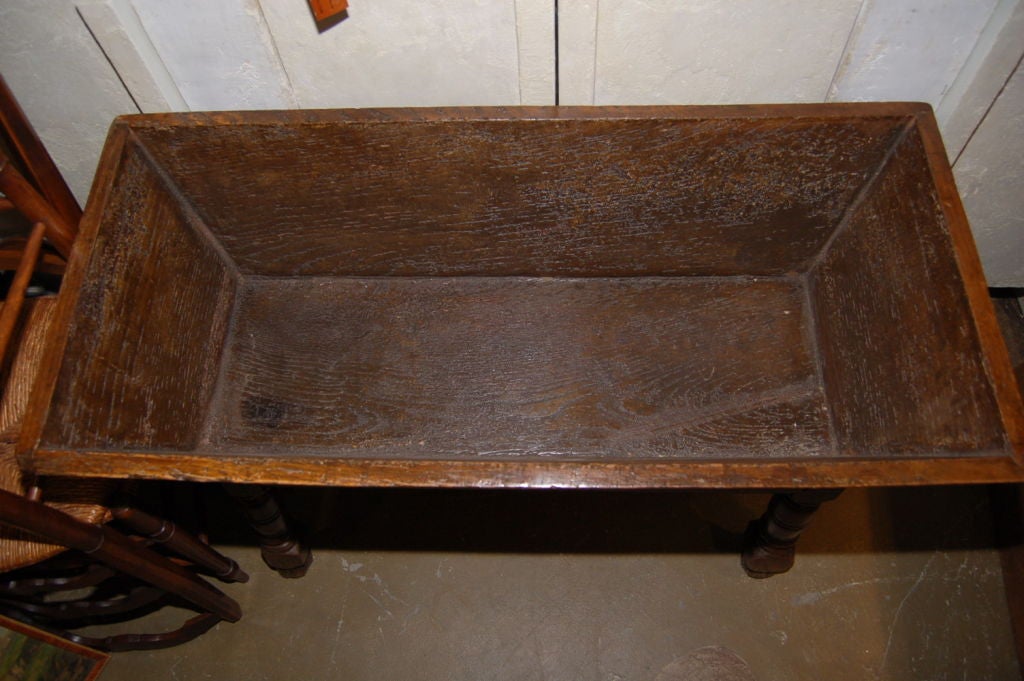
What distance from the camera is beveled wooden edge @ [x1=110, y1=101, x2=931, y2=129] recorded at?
4.60 ft

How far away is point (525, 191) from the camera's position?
5.26 ft

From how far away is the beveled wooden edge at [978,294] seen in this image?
1084mm

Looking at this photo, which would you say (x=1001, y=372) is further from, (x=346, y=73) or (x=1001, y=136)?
(x=346, y=73)

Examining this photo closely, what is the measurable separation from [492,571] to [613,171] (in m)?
1.07

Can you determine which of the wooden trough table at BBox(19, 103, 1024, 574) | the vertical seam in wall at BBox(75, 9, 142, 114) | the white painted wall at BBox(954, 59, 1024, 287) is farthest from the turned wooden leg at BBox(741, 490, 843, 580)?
the vertical seam in wall at BBox(75, 9, 142, 114)

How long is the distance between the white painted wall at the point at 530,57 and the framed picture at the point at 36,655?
1.20 metres

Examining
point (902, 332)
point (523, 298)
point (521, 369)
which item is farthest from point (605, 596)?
point (902, 332)

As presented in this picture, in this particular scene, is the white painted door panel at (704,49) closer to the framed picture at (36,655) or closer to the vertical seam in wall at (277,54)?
the vertical seam in wall at (277,54)

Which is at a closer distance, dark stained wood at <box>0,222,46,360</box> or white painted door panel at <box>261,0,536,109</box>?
dark stained wood at <box>0,222,46,360</box>

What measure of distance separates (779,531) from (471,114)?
116 centimetres

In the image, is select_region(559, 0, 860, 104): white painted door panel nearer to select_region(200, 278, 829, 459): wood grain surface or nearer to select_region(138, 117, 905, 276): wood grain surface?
select_region(138, 117, 905, 276): wood grain surface

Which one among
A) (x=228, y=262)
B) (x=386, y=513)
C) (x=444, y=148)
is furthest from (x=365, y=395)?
(x=444, y=148)

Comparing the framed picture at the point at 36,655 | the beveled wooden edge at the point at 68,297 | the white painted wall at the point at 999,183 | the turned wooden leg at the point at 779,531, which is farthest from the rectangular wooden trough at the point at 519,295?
the framed picture at the point at 36,655

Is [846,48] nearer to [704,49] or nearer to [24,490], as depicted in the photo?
[704,49]
